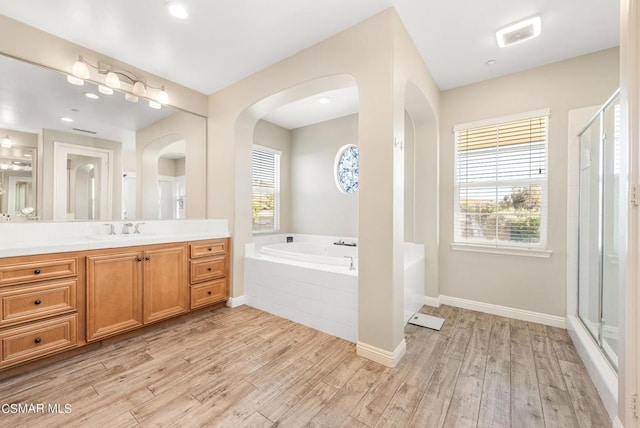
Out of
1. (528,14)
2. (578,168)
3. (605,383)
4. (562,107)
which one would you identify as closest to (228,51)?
(528,14)

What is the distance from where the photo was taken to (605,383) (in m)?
1.55

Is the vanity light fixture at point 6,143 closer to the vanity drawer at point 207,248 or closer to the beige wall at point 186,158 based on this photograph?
the beige wall at point 186,158

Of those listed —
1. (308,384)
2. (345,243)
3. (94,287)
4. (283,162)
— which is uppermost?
(283,162)

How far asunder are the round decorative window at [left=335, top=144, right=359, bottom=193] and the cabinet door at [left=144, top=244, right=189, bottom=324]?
2.43 meters

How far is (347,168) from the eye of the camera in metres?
4.20

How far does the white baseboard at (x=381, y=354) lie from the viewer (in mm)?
1976

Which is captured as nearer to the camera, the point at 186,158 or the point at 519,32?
the point at 519,32

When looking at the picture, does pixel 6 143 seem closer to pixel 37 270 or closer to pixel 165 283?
pixel 37 270

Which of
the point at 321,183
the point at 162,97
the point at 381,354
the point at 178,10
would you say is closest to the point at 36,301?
the point at 162,97

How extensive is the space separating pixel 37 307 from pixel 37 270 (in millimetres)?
260

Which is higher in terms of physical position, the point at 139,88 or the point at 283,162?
the point at 139,88

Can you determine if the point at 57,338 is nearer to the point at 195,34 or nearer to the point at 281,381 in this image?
the point at 281,381

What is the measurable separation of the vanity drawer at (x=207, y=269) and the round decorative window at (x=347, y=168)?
2.10m

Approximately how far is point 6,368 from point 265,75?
10.1 feet
